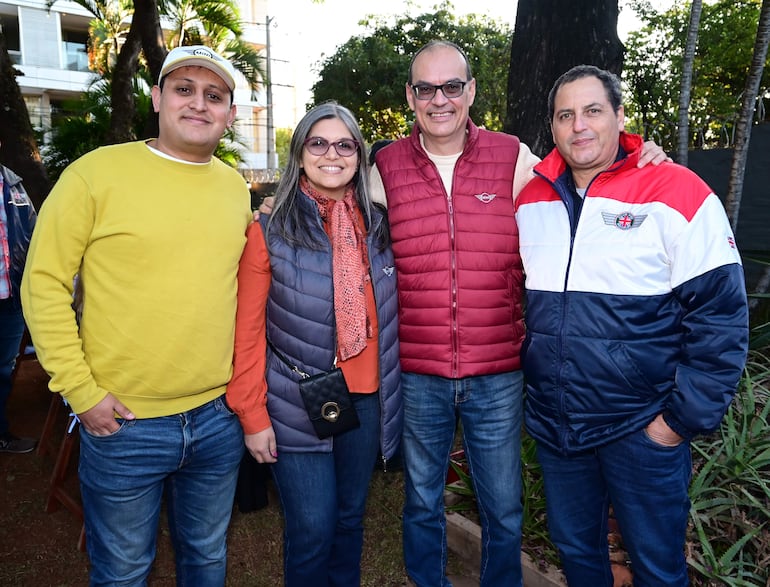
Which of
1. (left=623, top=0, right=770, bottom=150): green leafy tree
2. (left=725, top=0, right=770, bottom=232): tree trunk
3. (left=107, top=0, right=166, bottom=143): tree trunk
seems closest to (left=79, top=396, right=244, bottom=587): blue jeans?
(left=725, top=0, right=770, bottom=232): tree trunk

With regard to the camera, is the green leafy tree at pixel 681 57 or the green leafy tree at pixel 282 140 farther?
the green leafy tree at pixel 282 140

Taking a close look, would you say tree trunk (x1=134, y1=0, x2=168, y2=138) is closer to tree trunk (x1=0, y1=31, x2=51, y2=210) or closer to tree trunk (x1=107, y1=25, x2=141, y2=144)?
tree trunk (x1=107, y1=25, x2=141, y2=144)

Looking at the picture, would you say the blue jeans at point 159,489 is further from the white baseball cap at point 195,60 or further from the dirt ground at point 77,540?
the white baseball cap at point 195,60

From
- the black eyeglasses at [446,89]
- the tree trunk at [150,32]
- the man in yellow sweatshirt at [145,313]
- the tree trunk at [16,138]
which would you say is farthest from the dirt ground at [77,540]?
the tree trunk at [150,32]

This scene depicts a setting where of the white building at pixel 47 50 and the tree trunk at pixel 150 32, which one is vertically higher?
the white building at pixel 47 50

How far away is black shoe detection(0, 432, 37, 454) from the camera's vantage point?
4.63 metres

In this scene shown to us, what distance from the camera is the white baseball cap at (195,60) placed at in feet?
7.20

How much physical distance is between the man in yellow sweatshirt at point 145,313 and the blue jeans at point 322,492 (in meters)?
0.29

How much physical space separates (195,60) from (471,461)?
2019mm

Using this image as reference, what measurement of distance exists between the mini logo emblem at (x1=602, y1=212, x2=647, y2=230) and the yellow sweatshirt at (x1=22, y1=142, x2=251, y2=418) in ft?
4.62

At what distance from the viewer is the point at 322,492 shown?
7.94 feet

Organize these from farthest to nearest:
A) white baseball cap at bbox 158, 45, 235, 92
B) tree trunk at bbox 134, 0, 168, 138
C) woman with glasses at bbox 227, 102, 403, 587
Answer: tree trunk at bbox 134, 0, 168, 138, woman with glasses at bbox 227, 102, 403, 587, white baseball cap at bbox 158, 45, 235, 92

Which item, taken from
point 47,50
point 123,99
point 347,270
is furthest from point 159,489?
point 47,50

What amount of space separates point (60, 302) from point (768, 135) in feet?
21.2
